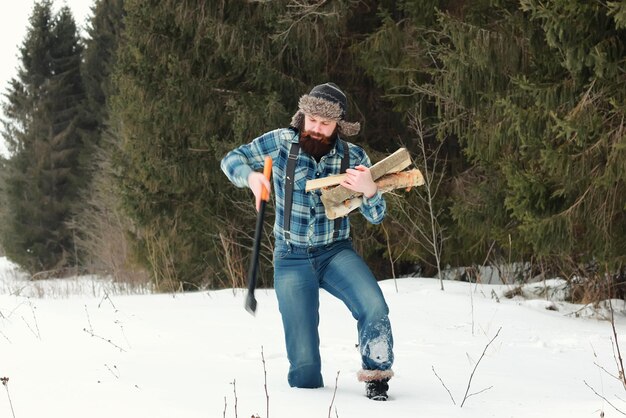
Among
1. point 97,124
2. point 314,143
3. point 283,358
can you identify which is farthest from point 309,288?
point 97,124

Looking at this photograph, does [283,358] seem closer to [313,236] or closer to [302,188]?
[313,236]

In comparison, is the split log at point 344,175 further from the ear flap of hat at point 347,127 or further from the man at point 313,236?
the ear flap of hat at point 347,127

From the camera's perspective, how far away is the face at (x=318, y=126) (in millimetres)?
3748

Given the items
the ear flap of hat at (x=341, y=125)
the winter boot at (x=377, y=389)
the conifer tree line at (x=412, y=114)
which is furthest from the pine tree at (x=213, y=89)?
the winter boot at (x=377, y=389)

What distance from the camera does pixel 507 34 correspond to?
307 inches

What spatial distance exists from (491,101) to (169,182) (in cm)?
572

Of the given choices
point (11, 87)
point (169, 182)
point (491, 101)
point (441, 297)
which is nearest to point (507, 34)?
point (491, 101)

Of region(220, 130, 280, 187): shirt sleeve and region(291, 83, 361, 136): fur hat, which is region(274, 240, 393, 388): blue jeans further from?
region(291, 83, 361, 136): fur hat

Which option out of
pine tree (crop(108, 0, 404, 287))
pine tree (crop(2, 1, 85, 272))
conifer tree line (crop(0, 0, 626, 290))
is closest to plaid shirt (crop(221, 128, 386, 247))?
conifer tree line (crop(0, 0, 626, 290))

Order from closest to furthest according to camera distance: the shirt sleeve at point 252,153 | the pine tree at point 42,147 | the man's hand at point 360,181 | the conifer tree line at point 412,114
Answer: the man's hand at point 360,181
the shirt sleeve at point 252,153
the conifer tree line at point 412,114
the pine tree at point 42,147

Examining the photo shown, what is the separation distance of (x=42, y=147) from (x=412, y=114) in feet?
74.3

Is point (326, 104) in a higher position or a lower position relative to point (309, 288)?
higher

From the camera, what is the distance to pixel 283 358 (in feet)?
16.1

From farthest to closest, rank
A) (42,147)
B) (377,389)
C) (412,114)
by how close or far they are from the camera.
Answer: (42,147)
(412,114)
(377,389)
